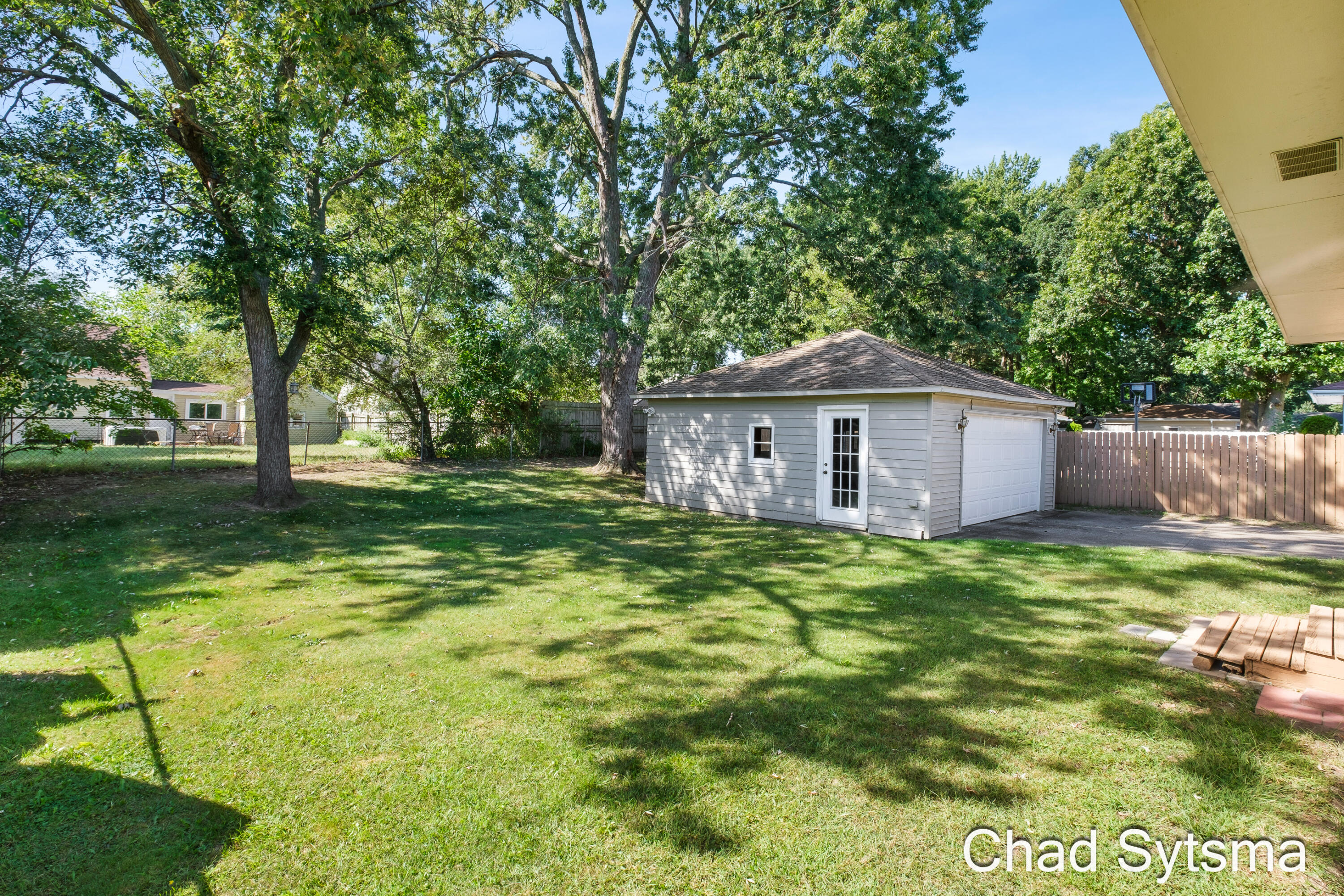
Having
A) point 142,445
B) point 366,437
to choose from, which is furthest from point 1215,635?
point 142,445

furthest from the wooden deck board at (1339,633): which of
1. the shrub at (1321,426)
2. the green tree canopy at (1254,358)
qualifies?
the green tree canopy at (1254,358)

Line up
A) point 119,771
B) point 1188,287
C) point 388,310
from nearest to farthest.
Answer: point 119,771, point 388,310, point 1188,287

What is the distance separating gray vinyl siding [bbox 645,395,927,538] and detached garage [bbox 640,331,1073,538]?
0.02 m

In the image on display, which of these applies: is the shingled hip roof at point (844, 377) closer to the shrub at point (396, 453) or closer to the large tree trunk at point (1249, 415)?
the shrub at point (396, 453)

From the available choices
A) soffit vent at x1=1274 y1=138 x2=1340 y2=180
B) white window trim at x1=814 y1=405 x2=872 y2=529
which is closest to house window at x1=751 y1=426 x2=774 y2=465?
white window trim at x1=814 y1=405 x2=872 y2=529

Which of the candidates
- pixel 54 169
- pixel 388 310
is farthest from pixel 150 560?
pixel 388 310

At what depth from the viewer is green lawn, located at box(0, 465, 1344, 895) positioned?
2494 mm

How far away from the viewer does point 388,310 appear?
1850 centimetres

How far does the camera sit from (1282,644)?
4191mm

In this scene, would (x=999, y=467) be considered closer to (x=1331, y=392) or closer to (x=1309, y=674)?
(x=1331, y=392)

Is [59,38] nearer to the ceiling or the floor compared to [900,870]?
nearer to the ceiling

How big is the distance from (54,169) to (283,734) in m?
10.6

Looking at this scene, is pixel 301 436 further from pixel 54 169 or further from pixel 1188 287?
pixel 1188 287

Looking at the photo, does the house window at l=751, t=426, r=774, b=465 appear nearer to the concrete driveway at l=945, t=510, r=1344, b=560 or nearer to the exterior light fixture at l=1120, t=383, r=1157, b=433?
the concrete driveway at l=945, t=510, r=1344, b=560
